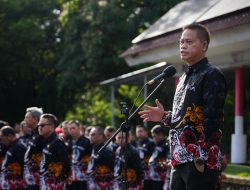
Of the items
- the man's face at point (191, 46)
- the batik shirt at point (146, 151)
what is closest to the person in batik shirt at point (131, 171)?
the batik shirt at point (146, 151)

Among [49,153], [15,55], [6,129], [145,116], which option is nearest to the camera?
[145,116]

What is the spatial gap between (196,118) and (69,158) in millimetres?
5198

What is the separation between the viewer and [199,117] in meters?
5.27

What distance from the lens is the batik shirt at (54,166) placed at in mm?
9031

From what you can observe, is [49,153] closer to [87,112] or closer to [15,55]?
[15,55]

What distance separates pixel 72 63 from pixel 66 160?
14990mm

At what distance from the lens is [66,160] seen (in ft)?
30.1

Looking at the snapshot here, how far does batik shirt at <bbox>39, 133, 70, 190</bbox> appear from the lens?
29.6ft

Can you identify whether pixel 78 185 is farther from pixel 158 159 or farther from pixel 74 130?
pixel 158 159

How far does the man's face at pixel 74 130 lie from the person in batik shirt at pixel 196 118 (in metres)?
6.73

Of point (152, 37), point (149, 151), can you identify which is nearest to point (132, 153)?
point (149, 151)

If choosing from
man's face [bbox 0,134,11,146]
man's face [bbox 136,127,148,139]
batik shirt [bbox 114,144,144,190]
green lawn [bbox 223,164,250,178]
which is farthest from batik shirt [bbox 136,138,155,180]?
man's face [bbox 0,134,11,146]

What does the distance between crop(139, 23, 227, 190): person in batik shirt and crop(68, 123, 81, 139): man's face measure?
673 centimetres

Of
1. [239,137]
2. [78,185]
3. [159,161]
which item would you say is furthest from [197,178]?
[239,137]
